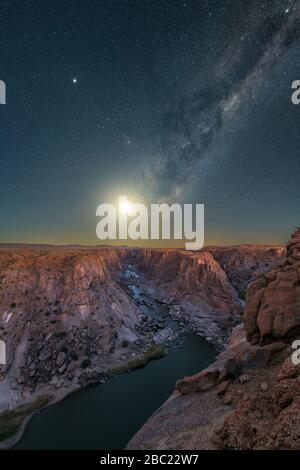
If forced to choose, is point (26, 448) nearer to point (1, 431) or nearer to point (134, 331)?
point (1, 431)

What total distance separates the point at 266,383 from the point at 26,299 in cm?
5188

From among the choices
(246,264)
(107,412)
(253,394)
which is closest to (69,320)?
(107,412)

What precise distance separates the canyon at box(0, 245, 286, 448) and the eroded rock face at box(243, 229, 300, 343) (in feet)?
4.59

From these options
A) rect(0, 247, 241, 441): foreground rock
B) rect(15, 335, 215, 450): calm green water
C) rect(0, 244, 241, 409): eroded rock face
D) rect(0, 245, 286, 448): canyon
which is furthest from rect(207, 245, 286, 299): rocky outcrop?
rect(15, 335, 215, 450): calm green water

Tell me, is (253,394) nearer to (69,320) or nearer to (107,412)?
(107,412)

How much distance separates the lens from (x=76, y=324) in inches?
2208

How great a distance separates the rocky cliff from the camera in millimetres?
14586

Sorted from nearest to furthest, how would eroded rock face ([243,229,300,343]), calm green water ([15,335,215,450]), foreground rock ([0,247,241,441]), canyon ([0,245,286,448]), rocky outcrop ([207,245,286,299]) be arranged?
eroded rock face ([243,229,300,343]), calm green water ([15,335,215,450]), canyon ([0,245,286,448]), foreground rock ([0,247,241,441]), rocky outcrop ([207,245,286,299])

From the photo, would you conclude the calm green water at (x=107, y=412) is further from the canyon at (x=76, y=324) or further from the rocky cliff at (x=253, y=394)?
the rocky cliff at (x=253, y=394)

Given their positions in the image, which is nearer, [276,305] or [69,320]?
[276,305]

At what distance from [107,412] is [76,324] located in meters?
21.8

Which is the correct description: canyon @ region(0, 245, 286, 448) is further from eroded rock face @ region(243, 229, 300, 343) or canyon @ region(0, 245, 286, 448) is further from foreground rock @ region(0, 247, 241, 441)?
eroded rock face @ region(243, 229, 300, 343)

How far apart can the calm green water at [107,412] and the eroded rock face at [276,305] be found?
20956mm

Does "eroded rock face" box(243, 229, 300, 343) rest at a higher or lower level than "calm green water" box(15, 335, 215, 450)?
higher
